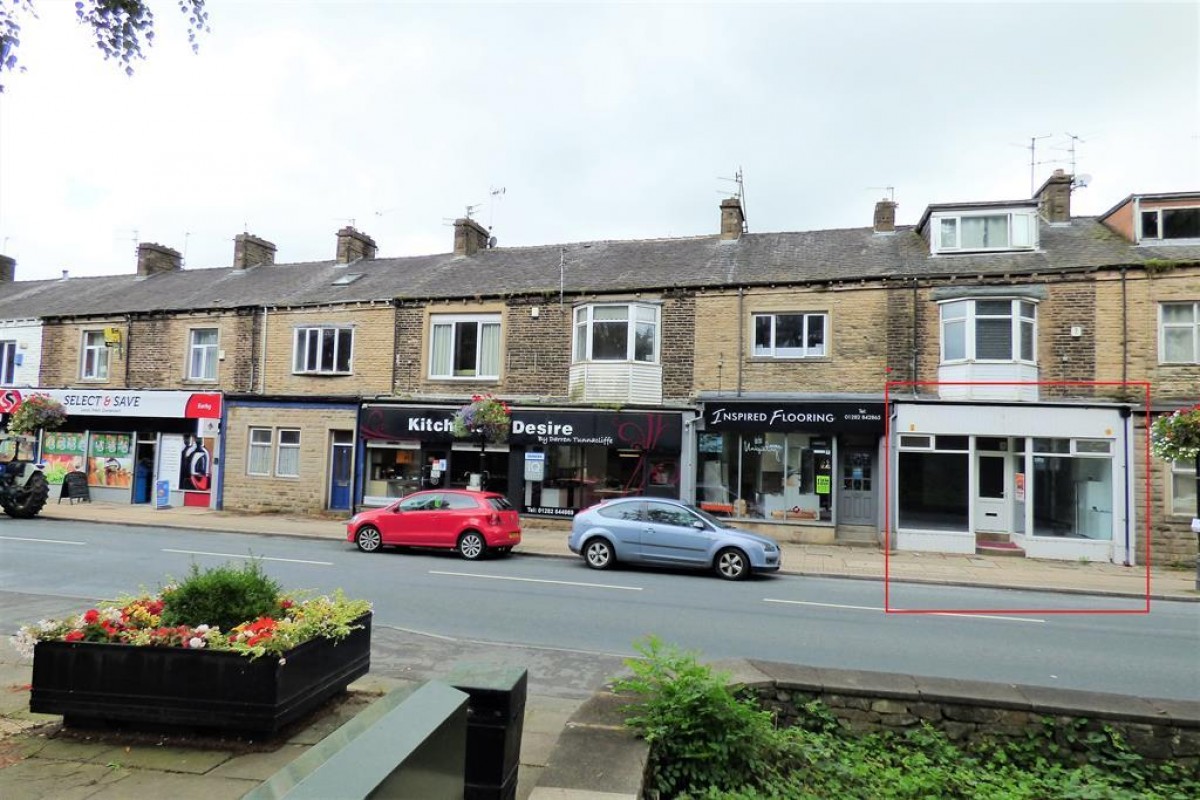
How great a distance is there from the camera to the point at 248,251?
27578mm

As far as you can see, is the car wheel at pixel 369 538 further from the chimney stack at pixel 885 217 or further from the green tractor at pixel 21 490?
the chimney stack at pixel 885 217

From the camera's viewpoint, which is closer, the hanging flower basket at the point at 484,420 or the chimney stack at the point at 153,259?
the hanging flower basket at the point at 484,420

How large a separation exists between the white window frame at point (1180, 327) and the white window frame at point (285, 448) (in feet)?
75.3

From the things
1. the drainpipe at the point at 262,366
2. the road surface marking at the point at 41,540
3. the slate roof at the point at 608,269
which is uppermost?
the slate roof at the point at 608,269

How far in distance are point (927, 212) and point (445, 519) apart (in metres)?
14.8

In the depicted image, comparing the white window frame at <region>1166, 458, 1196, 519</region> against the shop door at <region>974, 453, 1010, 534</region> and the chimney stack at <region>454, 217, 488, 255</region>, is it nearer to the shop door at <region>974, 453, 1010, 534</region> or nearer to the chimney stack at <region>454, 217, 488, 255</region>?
the shop door at <region>974, 453, 1010, 534</region>

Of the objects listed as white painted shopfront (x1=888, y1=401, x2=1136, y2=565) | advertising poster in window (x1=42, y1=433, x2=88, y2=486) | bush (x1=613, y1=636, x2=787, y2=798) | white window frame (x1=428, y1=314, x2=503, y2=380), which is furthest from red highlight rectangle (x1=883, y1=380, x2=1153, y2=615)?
advertising poster in window (x1=42, y1=433, x2=88, y2=486)

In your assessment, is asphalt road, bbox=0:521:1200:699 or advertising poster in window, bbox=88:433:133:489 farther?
advertising poster in window, bbox=88:433:133:489

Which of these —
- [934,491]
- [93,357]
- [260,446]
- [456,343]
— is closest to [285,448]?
[260,446]

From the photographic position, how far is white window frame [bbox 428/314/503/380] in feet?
67.8

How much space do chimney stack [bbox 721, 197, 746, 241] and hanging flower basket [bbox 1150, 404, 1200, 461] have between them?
12.1 meters

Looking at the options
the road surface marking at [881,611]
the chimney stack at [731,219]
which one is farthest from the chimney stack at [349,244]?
the road surface marking at [881,611]

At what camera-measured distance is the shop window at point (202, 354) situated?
2350 cm

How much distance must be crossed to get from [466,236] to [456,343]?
18.0 feet
